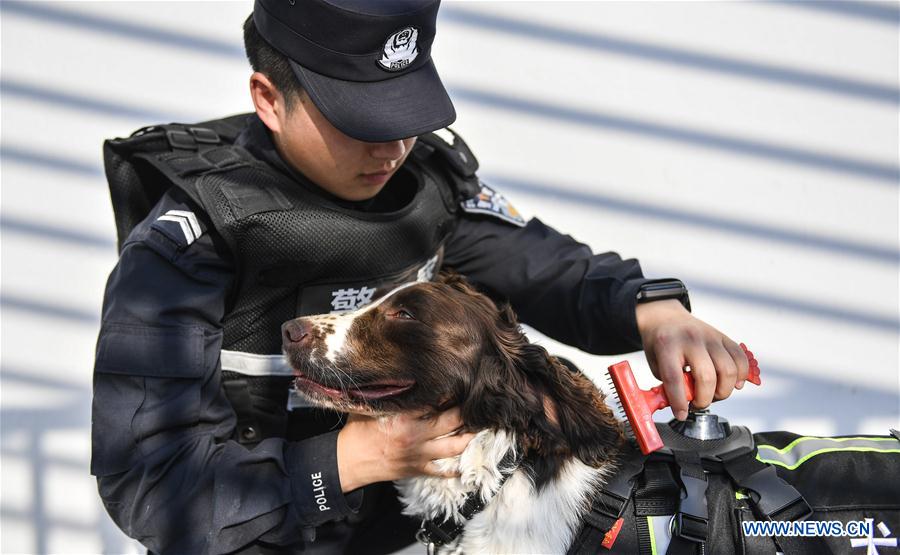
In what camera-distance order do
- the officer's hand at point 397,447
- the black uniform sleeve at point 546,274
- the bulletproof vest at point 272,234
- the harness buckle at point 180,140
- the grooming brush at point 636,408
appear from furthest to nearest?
the black uniform sleeve at point 546,274
the harness buckle at point 180,140
the bulletproof vest at point 272,234
the officer's hand at point 397,447
the grooming brush at point 636,408

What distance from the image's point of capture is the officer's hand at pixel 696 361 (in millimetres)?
2049

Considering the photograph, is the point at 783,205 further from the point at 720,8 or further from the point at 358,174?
the point at 358,174

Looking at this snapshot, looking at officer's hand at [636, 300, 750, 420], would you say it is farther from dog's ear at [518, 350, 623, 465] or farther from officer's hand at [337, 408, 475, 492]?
officer's hand at [337, 408, 475, 492]

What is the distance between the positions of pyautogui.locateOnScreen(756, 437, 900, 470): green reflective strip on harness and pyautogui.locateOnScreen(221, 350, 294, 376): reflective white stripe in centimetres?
123

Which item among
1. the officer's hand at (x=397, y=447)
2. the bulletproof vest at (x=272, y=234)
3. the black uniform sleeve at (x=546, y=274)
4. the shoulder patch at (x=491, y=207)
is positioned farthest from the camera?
the shoulder patch at (x=491, y=207)

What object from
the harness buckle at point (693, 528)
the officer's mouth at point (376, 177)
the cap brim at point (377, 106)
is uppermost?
the cap brim at point (377, 106)

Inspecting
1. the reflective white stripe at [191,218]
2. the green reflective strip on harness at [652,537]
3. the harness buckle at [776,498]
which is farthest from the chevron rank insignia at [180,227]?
the harness buckle at [776,498]

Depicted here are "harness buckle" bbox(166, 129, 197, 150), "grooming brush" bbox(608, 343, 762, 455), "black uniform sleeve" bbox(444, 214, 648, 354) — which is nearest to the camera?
"grooming brush" bbox(608, 343, 762, 455)

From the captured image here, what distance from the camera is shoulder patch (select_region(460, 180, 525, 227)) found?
2.69 m

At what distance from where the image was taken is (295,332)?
2.15 metres

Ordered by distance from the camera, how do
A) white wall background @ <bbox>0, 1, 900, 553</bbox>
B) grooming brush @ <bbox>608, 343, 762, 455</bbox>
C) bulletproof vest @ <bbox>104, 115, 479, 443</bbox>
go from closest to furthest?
grooming brush @ <bbox>608, 343, 762, 455</bbox>
bulletproof vest @ <bbox>104, 115, 479, 443</bbox>
white wall background @ <bbox>0, 1, 900, 553</bbox>

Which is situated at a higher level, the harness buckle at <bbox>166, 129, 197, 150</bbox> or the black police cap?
the black police cap

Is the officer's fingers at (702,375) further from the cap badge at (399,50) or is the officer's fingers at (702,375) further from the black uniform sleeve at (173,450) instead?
the cap badge at (399,50)

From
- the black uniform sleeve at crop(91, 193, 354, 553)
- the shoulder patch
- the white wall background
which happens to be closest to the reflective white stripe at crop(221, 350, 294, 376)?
the black uniform sleeve at crop(91, 193, 354, 553)
